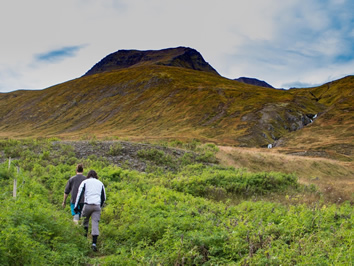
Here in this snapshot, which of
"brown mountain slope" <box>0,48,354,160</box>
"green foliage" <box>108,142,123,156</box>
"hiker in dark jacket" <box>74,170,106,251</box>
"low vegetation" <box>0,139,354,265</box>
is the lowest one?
"low vegetation" <box>0,139,354,265</box>

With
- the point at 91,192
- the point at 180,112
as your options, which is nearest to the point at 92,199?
the point at 91,192

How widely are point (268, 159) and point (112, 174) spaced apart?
55.8 ft

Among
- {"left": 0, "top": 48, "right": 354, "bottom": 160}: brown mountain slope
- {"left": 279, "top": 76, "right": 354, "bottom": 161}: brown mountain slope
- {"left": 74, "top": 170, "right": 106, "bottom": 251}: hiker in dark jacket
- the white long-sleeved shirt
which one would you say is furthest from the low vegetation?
{"left": 0, "top": 48, "right": 354, "bottom": 160}: brown mountain slope

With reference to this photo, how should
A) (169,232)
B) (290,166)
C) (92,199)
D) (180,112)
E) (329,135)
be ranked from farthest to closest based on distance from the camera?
1. (180,112)
2. (329,135)
3. (290,166)
4. (92,199)
5. (169,232)

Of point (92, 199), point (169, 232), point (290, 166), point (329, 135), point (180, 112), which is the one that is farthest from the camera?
point (180, 112)

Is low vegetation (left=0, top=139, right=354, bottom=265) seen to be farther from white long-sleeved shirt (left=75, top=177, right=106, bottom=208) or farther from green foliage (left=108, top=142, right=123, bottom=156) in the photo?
green foliage (left=108, top=142, right=123, bottom=156)

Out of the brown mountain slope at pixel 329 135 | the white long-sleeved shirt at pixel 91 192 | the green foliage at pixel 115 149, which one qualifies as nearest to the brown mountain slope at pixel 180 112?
the brown mountain slope at pixel 329 135

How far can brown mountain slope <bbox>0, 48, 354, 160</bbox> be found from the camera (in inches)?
2201

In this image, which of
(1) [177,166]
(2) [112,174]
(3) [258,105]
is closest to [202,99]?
(3) [258,105]

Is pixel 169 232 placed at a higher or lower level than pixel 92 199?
lower

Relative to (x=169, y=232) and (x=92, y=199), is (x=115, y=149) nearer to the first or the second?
(x=92, y=199)

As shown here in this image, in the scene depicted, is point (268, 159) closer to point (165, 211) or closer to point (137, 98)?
point (165, 211)

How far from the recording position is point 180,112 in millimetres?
71562

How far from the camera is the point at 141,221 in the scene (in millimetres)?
7895
